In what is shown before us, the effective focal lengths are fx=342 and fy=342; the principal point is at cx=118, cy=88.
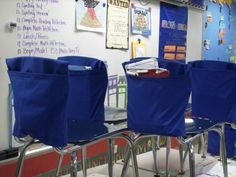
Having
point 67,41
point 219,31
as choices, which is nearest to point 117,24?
point 67,41

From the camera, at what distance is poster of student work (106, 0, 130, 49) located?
9.99 ft

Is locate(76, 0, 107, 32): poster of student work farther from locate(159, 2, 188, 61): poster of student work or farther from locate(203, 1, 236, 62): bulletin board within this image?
locate(203, 1, 236, 62): bulletin board

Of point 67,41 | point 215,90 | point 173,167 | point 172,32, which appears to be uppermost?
point 172,32

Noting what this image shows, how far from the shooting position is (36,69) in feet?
4.42

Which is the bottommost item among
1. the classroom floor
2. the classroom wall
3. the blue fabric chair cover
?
the classroom floor

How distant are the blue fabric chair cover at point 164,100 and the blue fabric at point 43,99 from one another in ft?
1.64

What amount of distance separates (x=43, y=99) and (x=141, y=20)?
89.6 inches

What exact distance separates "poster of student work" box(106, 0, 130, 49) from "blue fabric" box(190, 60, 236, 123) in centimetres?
109

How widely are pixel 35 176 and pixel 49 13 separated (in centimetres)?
118

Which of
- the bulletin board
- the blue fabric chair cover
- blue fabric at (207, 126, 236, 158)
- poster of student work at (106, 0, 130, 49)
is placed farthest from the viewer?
the bulletin board

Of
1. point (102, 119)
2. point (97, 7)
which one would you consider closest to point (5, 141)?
point (102, 119)

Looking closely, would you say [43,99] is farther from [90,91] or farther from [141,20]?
→ [141,20]

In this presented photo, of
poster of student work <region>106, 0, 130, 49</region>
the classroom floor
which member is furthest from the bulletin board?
the classroom floor

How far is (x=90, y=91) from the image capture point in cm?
184
